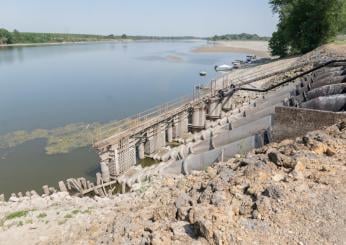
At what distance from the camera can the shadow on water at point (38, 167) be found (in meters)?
17.1

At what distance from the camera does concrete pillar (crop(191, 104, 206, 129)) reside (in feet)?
78.5

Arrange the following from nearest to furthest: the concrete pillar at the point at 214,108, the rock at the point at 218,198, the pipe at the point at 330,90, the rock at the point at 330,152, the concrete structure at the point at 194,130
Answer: the rock at the point at 218,198, the rock at the point at 330,152, the pipe at the point at 330,90, the concrete structure at the point at 194,130, the concrete pillar at the point at 214,108

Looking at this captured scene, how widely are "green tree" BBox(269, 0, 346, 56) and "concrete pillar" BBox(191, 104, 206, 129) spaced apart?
88.7 feet

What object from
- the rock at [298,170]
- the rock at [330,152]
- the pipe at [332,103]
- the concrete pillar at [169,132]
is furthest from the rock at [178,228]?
the concrete pillar at [169,132]

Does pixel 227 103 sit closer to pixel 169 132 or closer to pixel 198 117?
pixel 198 117

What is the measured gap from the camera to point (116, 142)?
16.7 metres

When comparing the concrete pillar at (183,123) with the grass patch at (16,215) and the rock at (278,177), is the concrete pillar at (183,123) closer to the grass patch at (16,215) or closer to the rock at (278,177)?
the grass patch at (16,215)

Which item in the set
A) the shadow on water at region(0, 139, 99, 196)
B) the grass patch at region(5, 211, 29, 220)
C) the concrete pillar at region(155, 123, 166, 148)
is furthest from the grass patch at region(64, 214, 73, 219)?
the concrete pillar at region(155, 123, 166, 148)

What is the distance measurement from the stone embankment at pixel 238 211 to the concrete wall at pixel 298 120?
28.9 inches

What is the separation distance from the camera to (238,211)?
22.0 ft

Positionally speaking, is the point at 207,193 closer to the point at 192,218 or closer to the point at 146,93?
the point at 192,218

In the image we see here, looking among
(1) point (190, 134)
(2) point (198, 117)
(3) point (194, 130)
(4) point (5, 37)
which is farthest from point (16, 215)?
(4) point (5, 37)

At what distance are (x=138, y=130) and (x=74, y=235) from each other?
32.7ft

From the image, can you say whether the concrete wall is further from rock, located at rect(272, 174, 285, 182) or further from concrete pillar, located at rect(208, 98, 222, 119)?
concrete pillar, located at rect(208, 98, 222, 119)
